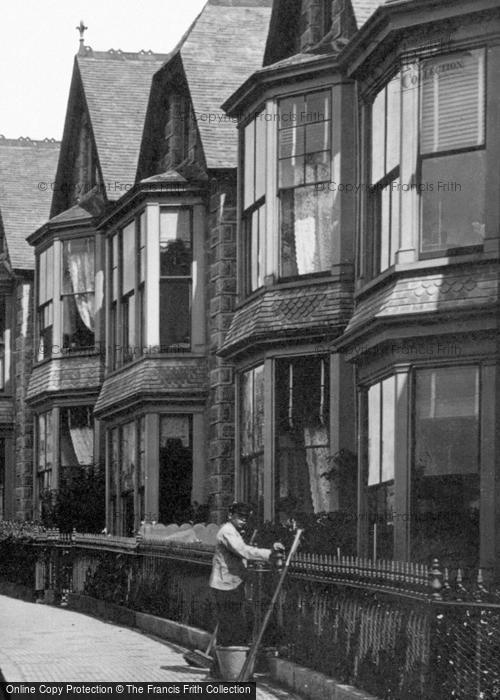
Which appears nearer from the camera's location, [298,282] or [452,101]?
[452,101]

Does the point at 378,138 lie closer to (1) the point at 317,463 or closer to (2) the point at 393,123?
(2) the point at 393,123

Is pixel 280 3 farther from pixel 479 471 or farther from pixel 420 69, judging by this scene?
pixel 479 471

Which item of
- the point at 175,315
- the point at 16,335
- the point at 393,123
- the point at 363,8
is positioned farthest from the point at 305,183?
the point at 16,335

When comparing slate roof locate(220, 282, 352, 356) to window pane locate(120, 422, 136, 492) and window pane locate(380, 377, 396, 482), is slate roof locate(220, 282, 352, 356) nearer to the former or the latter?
window pane locate(380, 377, 396, 482)

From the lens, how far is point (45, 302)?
108 ft

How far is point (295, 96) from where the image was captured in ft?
70.4

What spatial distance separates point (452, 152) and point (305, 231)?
13.9ft

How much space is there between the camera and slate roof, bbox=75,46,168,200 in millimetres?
30203

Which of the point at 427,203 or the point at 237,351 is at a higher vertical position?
the point at 427,203

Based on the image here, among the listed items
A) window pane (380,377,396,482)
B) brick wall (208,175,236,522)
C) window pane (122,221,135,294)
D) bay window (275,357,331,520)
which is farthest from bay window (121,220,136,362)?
window pane (380,377,396,482)

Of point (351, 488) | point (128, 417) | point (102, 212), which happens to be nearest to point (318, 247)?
point (351, 488)

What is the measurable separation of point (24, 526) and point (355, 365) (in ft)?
34.6

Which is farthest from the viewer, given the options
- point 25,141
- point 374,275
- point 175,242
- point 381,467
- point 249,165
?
point 25,141

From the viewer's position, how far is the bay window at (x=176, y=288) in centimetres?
2631
